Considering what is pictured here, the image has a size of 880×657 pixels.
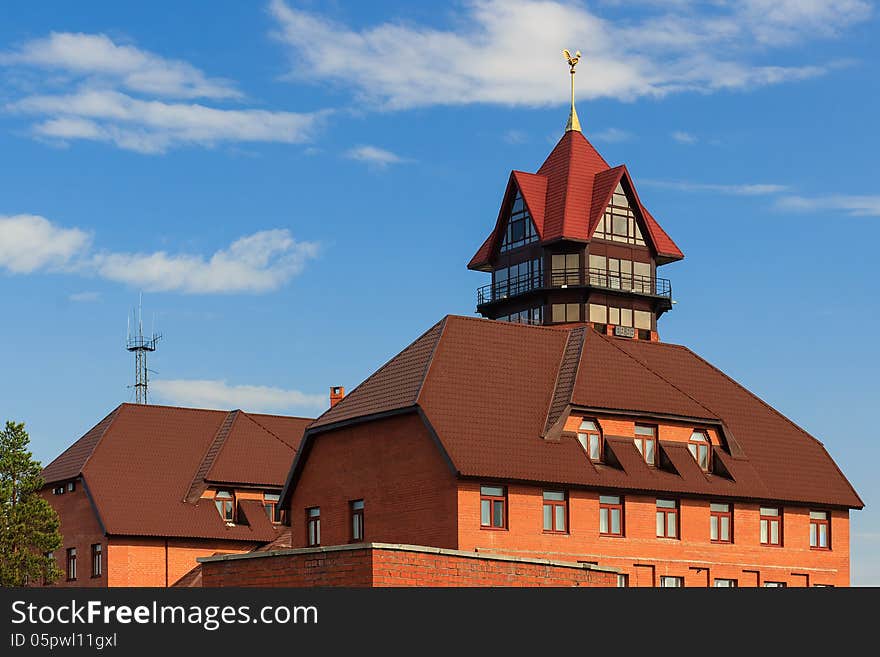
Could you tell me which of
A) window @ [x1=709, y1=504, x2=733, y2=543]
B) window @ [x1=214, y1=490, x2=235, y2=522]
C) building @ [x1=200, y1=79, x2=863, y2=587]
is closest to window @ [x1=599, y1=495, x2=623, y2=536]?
building @ [x1=200, y1=79, x2=863, y2=587]

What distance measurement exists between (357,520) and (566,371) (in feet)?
30.0

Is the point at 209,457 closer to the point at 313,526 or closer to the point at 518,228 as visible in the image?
the point at 313,526

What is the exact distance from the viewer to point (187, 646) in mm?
25438

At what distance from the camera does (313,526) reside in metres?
59.7

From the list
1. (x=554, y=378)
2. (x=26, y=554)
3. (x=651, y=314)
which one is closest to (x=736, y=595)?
(x=554, y=378)

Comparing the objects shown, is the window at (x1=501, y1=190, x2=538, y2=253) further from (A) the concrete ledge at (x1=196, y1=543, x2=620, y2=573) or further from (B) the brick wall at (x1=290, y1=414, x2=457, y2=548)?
(A) the concrete ledge at (x1=196, y1=543, x2=620, y2=573)

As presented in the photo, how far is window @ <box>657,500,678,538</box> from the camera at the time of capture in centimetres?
5725

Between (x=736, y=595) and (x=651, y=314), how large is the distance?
59.8 m

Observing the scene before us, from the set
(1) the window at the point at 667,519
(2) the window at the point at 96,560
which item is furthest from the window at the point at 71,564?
(1) the window at the point at 667,519

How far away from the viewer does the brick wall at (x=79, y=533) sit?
231 feet

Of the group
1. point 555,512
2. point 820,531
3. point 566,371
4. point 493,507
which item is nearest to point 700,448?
point 566,371

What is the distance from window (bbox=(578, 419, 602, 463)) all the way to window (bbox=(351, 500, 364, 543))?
7.92 m

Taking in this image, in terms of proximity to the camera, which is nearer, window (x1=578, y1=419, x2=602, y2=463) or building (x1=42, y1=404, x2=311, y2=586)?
window (x1=578, y1=419, x2=602, y2=463)

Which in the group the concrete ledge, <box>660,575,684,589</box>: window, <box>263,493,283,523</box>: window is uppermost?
<box>263,493,283,523</box>: window
